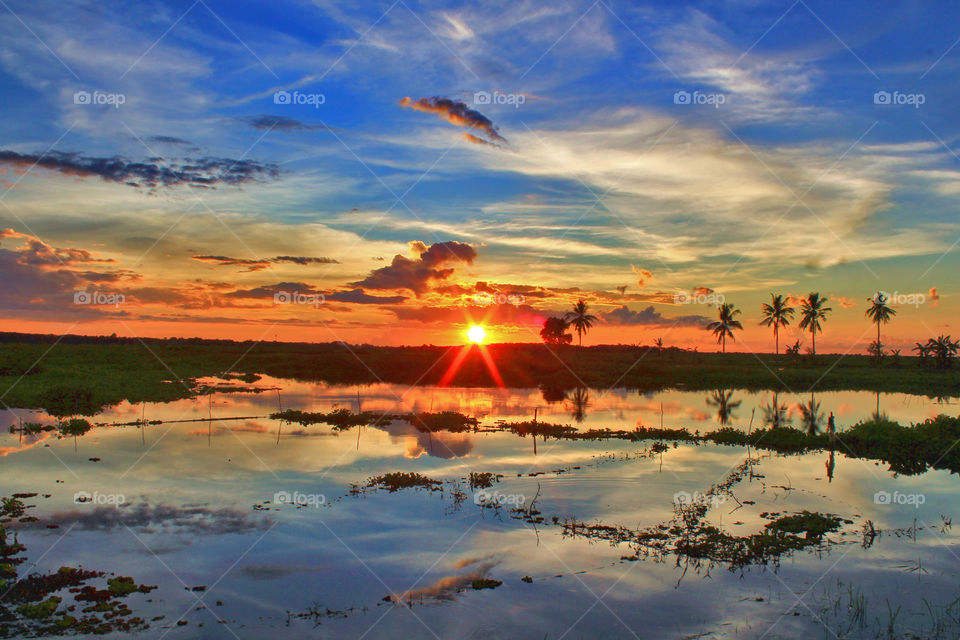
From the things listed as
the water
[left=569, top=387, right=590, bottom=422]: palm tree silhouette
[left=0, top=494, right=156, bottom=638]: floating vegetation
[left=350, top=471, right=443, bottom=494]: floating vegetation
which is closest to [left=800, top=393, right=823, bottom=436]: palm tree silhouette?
the water

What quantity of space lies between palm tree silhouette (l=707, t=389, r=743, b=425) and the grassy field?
20.6ft

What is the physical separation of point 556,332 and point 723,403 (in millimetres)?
73090

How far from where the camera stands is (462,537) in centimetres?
1731

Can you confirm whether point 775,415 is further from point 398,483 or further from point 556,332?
point 556,332

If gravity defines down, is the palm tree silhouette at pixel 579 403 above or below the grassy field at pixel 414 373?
below

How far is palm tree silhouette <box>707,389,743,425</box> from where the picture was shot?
43.6m

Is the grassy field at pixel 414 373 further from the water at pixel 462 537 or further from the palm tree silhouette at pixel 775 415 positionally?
the water at pixel 462 537

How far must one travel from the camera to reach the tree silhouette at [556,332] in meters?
126

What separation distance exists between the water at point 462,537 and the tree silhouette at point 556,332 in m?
Answer: 94.0

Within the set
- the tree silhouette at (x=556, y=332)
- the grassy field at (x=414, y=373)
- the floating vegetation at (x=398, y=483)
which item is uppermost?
the tree silhouette at (x=556, y=332)

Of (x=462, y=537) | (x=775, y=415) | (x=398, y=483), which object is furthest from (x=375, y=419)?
(x=775, y=415)

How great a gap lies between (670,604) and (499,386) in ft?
178

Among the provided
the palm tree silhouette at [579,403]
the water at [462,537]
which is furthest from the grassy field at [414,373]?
the water at [462,537]

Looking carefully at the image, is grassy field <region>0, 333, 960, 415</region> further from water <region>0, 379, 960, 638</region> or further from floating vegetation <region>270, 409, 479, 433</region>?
water <region>0, 379, 960, 638</region>
